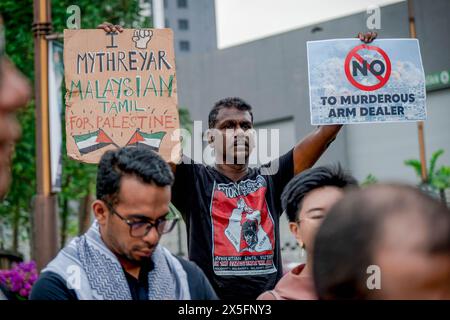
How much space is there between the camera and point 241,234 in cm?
314

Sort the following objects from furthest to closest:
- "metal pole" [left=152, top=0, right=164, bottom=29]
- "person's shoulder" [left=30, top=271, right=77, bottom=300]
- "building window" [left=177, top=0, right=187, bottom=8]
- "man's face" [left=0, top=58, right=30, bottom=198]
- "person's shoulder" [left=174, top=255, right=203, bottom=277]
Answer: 1. "building window" [left=177, top=0, right=187, bottom=8]
2. "metal pole" [left=152, top=0, right=164, bottom=29]
3. "person's shoulder" [left=174, top=255, right=203, bottom=277]
4. "person's shoulder" [left=30, top=271, right=77, bottom=300]
5. "man's face" [left=0, top=58, right=30, bottom=198]

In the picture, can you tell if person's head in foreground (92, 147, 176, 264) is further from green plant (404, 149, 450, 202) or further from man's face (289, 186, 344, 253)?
green plant (404, 149, 450, 202)

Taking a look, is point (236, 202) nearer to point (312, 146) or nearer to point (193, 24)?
point (312, 146)

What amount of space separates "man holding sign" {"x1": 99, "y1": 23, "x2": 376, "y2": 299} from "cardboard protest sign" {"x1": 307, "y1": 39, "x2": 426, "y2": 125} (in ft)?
0.29

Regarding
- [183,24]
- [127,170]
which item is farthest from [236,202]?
[183,24]

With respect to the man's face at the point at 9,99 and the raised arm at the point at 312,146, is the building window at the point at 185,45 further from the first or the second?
the man's face at the point at 9,99

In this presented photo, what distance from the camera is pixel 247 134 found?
333 cm

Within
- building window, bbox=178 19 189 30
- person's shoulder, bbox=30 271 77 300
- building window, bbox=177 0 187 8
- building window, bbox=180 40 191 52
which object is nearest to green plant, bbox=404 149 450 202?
person's shoulder, bbox=30 271 77 300

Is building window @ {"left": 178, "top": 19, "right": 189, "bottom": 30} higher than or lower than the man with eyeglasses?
higher

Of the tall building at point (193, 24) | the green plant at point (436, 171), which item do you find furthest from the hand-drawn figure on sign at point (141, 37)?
the tall building at point (193, 24)

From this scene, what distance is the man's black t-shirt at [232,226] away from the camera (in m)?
3.13

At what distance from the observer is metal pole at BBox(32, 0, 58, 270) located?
5.73 metres

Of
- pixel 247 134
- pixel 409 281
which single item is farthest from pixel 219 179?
pixel 409 281
